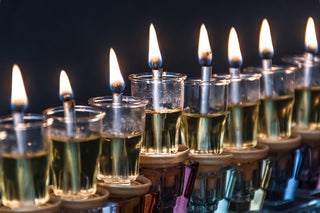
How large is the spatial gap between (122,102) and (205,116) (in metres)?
0.19

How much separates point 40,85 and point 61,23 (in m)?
0.15

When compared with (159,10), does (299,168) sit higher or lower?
lower

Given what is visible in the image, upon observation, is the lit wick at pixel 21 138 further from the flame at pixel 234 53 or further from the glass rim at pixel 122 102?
the flame at pixel 234 53

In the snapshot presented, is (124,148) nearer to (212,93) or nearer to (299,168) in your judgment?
(212,93)

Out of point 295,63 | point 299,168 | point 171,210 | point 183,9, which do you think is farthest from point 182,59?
point 171,210

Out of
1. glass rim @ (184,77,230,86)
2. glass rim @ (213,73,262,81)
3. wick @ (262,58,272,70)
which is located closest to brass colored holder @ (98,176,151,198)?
glass rim @ (184,77,230,86)

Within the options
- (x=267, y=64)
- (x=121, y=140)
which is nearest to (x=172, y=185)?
(x=121, y=140)

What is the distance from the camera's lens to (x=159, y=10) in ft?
5.56

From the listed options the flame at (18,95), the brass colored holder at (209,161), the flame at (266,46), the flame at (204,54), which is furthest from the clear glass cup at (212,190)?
the flame at (18,95)

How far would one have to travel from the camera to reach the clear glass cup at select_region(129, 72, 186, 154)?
1159 millimetres

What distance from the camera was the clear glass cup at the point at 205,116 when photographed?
1223 mm

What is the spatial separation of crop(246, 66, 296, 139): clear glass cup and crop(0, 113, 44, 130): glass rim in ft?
1.95

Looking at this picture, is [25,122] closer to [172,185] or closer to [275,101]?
[172,185]

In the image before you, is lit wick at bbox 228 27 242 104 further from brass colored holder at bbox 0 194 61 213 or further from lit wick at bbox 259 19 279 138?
brass colored holder at bbox 0 194 61 213
